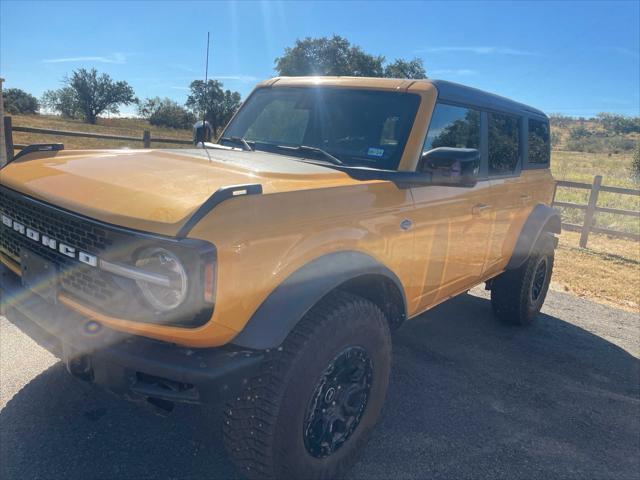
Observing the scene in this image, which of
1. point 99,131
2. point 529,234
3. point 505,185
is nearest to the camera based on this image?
point 505,185

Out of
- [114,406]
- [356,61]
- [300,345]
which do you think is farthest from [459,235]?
[356,61]

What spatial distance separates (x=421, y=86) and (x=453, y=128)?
42 centimetres

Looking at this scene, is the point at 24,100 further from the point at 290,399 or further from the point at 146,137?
the point at 290,399

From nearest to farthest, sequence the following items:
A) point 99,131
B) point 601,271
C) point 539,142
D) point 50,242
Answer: point 50,242
point 539,142
point 601,271
point 99,131

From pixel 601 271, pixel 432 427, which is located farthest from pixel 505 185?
pixel 601 271

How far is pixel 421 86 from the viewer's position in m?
3.20

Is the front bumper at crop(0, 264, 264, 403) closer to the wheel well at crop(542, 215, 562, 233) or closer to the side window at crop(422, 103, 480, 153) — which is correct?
the side window at crop(422, 103, 480, 153)

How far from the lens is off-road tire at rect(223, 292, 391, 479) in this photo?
81.8 inches

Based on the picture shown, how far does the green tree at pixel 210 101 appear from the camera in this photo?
11.7ft

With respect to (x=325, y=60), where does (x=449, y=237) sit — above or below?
below

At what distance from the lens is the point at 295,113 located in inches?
139

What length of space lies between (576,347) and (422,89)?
306cm

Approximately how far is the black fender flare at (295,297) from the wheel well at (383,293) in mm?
225

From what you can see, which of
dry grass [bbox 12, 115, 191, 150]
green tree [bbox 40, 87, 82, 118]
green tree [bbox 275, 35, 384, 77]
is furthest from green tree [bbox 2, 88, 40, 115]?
green tree [bbox 275, 35, 384, 77]
